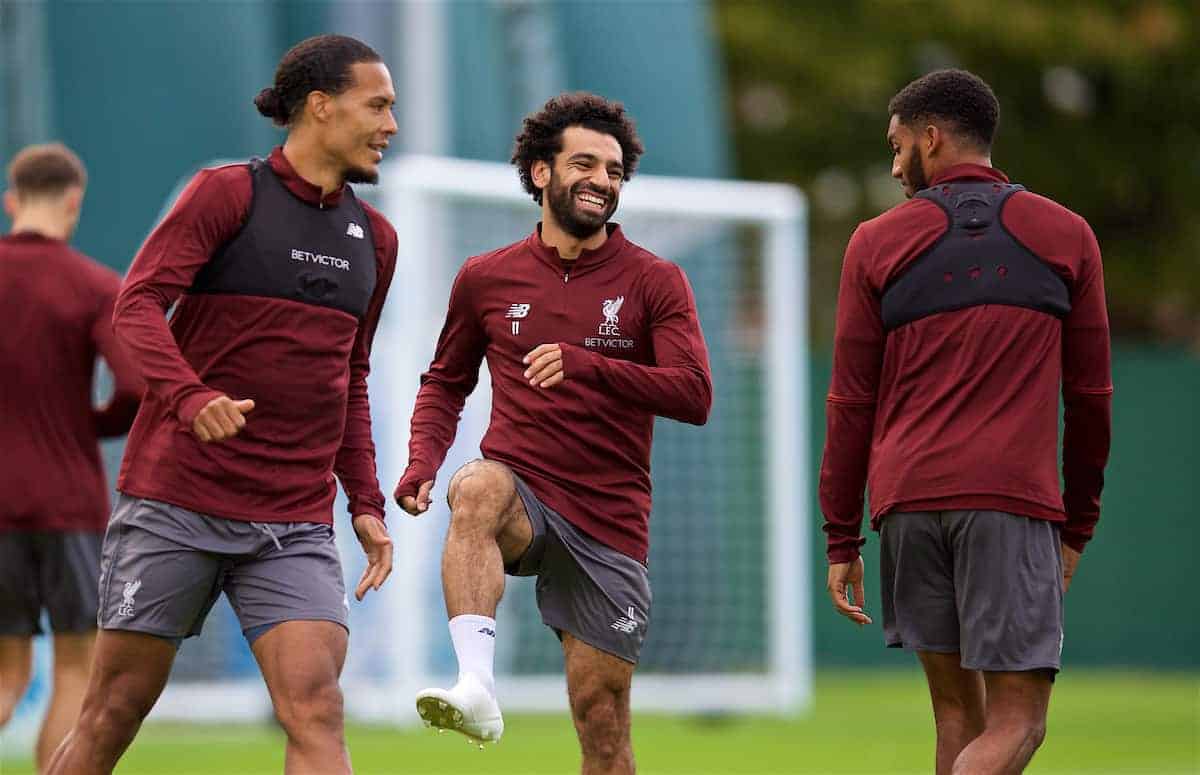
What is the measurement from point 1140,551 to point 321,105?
1522cm

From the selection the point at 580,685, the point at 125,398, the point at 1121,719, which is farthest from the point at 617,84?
the point at 580,685

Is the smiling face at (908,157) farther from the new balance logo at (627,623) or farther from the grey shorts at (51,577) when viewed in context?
the grey shorts at (51,577)

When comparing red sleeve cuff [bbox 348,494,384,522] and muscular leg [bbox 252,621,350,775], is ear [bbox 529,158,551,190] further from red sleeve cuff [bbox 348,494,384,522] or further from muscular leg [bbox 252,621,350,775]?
muscular leg [bbox 252,621,350,775]

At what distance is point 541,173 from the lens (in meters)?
7.34

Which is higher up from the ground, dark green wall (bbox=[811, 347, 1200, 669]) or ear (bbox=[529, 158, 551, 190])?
ear (bbox=[529, 158, 551, 190])

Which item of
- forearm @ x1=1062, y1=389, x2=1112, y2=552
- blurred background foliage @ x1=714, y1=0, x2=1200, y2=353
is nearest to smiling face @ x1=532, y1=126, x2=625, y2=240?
forearm @ x1=1062, y1=389, x2=1112, y2=552

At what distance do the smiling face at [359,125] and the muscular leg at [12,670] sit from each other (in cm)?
284

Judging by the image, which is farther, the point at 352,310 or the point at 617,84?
the point at 617,84

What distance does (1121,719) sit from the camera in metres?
15.1

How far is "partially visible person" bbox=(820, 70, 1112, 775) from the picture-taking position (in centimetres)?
632

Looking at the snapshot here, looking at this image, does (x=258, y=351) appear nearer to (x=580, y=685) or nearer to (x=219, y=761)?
(x=580, y=685)

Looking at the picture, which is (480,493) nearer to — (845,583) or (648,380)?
(648,380)

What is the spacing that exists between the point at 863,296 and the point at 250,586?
201cm

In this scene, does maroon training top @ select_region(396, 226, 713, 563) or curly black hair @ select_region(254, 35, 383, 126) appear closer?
curly black hair @ select_region(254, 35, 383, 126)
